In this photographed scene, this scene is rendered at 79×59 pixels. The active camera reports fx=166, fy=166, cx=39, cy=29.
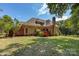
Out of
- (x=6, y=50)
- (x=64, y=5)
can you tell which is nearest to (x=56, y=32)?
(x=64, y=5)

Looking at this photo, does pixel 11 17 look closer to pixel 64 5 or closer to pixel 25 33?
pixel 25 33

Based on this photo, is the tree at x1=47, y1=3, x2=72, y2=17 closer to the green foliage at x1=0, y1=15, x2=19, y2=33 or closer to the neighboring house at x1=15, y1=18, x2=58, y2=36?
the neighboring house at x1=15, y1=18, x2=58, y2=36

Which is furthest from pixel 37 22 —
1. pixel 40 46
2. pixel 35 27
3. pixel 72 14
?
pixel 72 14

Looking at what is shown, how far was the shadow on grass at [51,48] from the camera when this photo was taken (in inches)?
68.8

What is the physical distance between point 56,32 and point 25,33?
1.12 feet

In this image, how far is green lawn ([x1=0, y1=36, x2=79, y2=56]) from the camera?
1749 mm

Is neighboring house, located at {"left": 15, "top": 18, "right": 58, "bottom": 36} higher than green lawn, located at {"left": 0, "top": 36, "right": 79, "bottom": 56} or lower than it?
higher

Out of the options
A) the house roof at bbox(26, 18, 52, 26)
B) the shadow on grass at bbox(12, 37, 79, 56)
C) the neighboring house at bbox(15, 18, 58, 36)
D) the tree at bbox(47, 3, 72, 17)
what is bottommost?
the shadow on grass at bbox(12, 37, 79, 56)

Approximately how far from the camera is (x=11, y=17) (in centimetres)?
179

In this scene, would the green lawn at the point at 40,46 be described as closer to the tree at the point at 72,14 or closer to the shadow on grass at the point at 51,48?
the shadow on grass at the point at 51,48

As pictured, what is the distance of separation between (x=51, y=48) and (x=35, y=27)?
289 mm

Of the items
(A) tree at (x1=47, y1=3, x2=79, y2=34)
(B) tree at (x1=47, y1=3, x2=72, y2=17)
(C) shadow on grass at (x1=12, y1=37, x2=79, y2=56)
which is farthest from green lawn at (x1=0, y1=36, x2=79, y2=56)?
(B) tree at (x1=47, y1=3, x2=72, y2=17)

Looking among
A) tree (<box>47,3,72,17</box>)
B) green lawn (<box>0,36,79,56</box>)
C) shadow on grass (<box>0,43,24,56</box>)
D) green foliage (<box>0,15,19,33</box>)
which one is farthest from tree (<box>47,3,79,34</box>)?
shadow on grass (<box>0,43,24,56</box>)

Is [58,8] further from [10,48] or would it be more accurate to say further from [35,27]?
[10,48]
